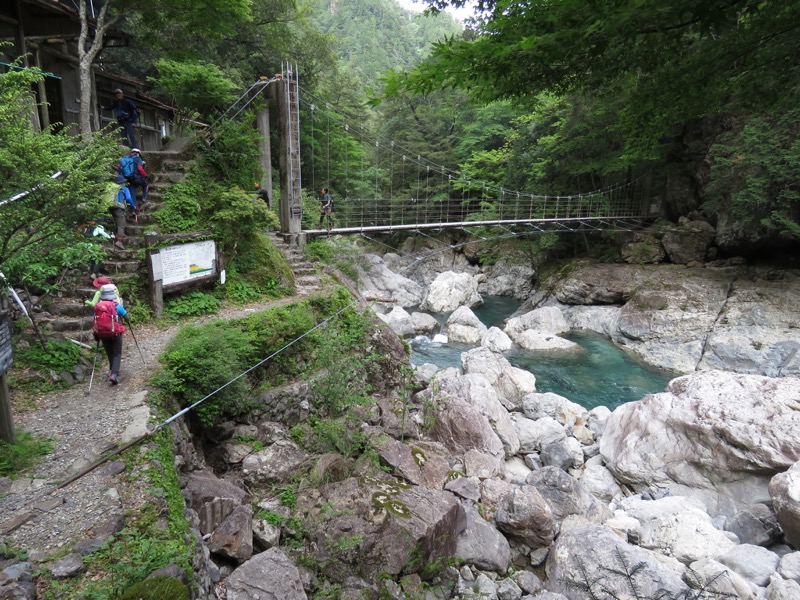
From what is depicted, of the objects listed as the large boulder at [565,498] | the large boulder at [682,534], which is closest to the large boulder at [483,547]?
the large boulder at [565,498]

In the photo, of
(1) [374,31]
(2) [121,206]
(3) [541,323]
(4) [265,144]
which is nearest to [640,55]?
(2) [121,206]

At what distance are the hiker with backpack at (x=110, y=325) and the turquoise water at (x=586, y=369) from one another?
19.9 ft

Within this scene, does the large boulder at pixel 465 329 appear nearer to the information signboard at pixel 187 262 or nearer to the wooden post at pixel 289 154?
the wooden post at pixel 289 154

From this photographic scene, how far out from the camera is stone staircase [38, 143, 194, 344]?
3.78 m

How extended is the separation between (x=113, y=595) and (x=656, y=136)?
9.80ft

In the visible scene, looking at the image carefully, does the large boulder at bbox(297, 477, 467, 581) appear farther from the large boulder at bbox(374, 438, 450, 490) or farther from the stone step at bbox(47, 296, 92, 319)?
the stone step at bbox(47, 296, 92, 319)

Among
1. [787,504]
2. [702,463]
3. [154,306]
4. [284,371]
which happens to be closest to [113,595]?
[284,371]

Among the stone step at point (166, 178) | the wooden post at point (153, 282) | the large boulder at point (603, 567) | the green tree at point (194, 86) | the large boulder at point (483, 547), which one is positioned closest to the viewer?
the large boulder at point (603, 567)

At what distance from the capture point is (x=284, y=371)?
14.3ft

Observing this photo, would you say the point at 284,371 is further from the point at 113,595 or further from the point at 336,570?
the point at 113,595

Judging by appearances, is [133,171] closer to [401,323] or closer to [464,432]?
[464,432]

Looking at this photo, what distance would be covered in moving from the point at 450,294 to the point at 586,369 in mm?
5165

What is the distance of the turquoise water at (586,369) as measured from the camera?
774cm

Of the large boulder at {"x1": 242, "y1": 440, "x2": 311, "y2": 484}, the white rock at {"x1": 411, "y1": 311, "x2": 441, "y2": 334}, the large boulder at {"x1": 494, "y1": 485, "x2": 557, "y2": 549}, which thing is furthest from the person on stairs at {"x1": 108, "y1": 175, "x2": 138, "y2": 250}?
the white rock at {"x1": 411, "y1": 311, "x2": 441, "y2": 334}
